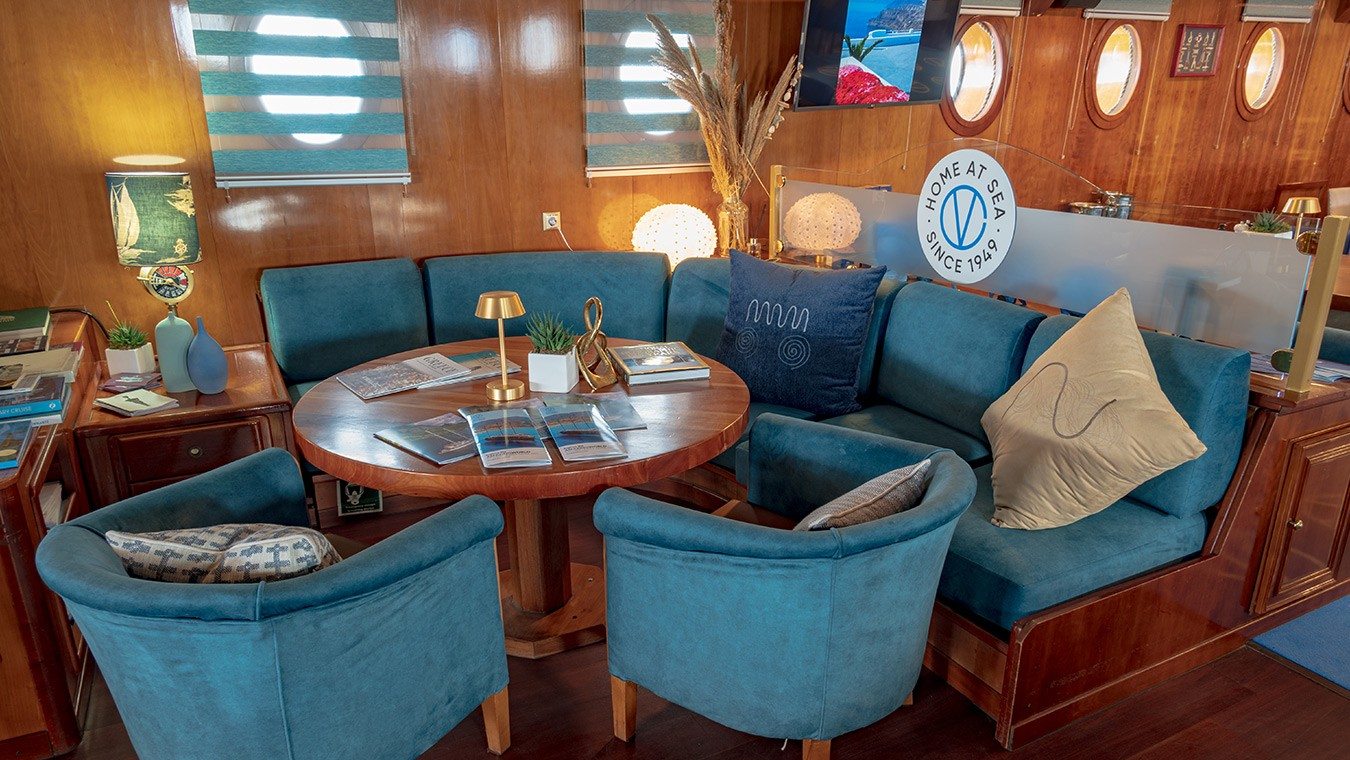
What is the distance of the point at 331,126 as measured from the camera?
3270 mm

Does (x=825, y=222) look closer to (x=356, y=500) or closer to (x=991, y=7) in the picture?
(x=991, y=7)

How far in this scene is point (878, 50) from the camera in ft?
13.5

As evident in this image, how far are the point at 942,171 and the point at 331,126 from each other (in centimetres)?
229

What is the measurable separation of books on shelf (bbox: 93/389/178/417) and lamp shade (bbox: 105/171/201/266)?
1.36 feet

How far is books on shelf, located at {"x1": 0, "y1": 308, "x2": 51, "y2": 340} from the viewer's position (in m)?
2.59

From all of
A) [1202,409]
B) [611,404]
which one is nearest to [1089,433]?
[1202,409]

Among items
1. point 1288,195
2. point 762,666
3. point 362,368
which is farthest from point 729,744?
point 1288,195

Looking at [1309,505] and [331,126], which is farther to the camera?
[331,126]

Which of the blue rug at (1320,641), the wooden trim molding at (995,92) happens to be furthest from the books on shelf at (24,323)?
the wooden trim molding at (995,92)

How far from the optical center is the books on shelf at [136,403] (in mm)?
2580

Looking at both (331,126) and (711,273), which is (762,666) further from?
(331,126)

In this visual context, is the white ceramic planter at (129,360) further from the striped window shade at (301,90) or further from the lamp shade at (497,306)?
the lamp shade at (497,306)

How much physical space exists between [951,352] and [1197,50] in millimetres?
4139

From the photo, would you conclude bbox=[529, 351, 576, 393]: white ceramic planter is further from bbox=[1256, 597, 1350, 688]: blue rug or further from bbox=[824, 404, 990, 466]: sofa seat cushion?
bbox=[1256, 597, 1350, 688]: blue rug
